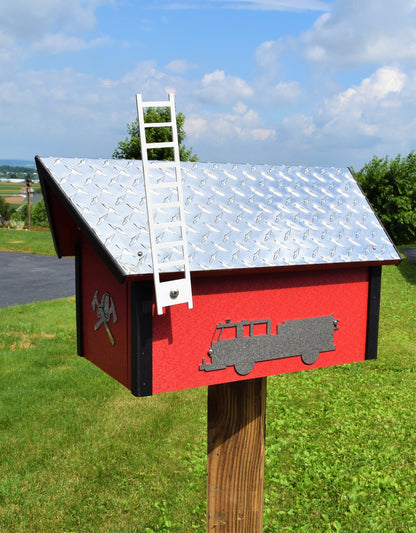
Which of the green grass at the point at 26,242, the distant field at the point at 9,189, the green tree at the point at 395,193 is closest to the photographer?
the green tree at the point at 395,193

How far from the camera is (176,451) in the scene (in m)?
6.62

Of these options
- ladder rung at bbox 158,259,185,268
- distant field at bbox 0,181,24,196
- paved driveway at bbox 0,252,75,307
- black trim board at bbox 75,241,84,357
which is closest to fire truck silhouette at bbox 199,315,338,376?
ladder rung at bbox 158,259,185,268

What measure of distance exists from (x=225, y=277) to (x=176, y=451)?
433cm

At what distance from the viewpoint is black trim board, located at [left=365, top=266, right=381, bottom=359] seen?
11.7ft

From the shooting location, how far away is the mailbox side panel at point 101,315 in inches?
118

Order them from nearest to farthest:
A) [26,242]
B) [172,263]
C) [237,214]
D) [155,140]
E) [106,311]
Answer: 1. [172,263]
2. [237,214]
3. [106,311]
4. [155,140]
5. [26,242]

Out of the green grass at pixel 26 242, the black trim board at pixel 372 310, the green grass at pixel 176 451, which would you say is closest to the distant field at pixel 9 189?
the green grass at pixel 26 242

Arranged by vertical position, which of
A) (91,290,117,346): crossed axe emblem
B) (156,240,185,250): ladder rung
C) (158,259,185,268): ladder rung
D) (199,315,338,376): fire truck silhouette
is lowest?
(199,315,338,376): fire truck silhouette

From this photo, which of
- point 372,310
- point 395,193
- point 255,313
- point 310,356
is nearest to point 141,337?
point 255,313

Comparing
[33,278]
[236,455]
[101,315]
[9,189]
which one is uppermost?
[101,315]

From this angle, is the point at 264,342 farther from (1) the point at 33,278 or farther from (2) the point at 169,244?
(1) the point at 33,278

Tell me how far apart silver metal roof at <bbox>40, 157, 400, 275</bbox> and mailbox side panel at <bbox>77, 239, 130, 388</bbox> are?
0.41 m

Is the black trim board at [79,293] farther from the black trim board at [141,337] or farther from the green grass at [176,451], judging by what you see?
the green grass at [176,451]

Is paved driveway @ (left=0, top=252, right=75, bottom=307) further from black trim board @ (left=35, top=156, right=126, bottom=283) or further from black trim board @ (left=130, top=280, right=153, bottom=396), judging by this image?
black trim board @ (left=130, top=280, right=153, bottom=396)
